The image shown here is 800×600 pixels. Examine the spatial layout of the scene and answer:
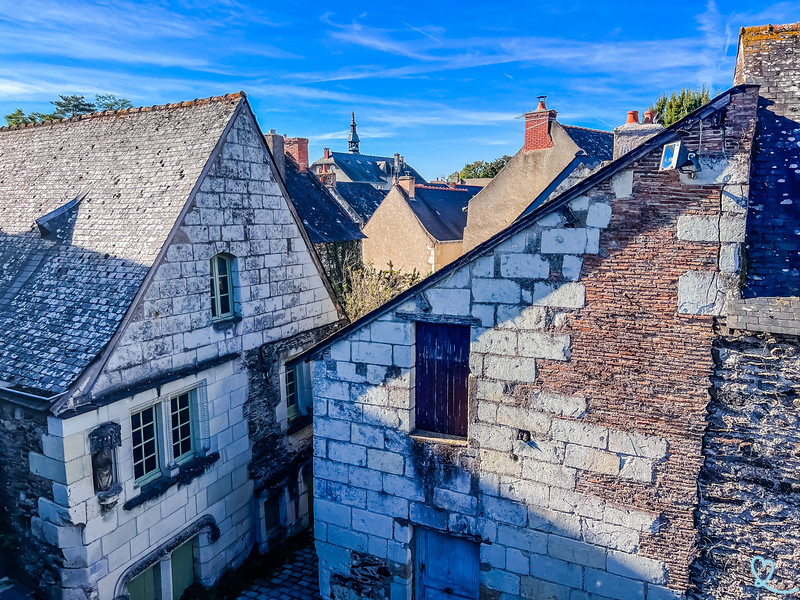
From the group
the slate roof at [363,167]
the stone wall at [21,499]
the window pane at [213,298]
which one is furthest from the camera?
the slate roof at [363,167]

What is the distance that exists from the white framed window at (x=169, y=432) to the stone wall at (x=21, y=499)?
1.10 m

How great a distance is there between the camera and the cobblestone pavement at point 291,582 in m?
8.51

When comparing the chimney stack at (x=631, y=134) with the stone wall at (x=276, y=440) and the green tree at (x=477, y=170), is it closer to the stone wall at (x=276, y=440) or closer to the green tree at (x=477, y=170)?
the stone wall at (x=276, y=440)

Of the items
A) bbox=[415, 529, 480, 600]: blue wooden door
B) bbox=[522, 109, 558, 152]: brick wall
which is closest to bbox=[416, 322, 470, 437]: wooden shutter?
bbox=[415, 529, 480, 600]: blue wooden door

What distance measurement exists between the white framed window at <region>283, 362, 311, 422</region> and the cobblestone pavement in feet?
7.97

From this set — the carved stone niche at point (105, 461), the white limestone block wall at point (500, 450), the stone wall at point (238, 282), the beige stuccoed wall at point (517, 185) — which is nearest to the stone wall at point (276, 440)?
the stone wall at point (238, 282)

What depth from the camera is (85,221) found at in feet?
27.6

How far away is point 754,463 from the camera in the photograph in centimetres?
534

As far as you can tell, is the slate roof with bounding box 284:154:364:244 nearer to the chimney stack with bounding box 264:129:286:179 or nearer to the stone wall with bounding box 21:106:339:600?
the chimney stack with bounding box 264:129:286:179

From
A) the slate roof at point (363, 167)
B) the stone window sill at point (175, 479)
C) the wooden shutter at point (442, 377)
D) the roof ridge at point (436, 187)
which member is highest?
the slate roof at point (363, 167)

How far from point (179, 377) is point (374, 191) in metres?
30.2

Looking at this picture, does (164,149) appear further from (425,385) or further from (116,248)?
(425,385)

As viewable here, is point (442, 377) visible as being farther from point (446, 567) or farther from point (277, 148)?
point (277, 148)

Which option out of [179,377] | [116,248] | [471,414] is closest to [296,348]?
[179,377]
